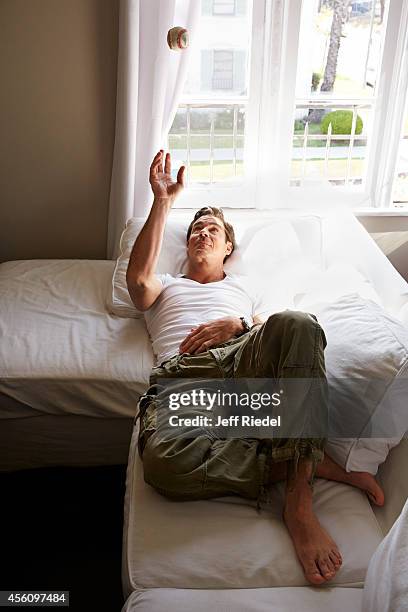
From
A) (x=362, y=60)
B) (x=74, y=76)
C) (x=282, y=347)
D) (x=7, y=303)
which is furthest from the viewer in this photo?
(x=362, y=60)

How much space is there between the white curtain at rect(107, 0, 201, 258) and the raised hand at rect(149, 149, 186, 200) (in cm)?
41

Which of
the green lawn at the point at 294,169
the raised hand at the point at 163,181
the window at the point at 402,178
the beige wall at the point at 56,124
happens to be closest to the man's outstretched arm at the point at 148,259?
the raised hand at the point at 163,181

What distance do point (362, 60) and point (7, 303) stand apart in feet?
6.16

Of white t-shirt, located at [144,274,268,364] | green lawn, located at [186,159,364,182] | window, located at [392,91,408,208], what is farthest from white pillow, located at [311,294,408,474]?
window, located at [392,91,408,208]

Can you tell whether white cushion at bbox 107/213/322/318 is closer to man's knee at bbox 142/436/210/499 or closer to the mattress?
the mattress

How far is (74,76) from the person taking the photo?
243 centimetres

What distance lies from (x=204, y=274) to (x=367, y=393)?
819 millimetres

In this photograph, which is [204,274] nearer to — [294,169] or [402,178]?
[294,169]

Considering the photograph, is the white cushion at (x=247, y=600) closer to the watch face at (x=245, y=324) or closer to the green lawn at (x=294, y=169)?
the watch face at (x=245, y=324)

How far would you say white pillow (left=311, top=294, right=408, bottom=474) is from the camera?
1.38m

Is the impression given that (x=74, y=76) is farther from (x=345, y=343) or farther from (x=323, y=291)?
(x=345, y=343)

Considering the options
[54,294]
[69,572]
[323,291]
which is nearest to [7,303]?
[54,294]

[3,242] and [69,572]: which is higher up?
[3,242]

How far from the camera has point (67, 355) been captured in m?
1.85
